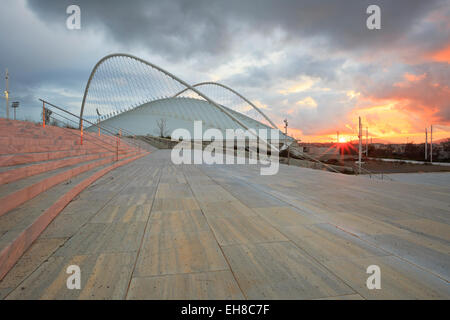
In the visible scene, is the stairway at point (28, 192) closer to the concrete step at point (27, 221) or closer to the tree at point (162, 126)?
the concrete step at point (27, 221)

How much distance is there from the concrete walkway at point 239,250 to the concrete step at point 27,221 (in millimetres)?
86

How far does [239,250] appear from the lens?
2.21 m

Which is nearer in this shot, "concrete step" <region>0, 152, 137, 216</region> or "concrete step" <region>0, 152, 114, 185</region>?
"concrete step" <region>0, 152, 137, 216</region>

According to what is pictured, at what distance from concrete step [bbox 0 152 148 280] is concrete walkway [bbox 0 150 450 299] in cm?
9

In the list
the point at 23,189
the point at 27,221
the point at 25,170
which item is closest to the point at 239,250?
the point at 27,221

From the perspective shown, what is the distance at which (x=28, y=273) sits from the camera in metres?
1.77

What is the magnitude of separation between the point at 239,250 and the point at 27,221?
2106mm

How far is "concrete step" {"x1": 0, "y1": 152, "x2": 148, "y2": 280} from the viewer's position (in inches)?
72.1

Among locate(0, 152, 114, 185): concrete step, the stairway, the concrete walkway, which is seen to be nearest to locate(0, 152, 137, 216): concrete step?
the stairway

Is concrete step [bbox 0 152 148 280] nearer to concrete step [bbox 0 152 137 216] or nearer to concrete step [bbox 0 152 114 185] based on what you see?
concrete step [bbox 0 152 137 216]

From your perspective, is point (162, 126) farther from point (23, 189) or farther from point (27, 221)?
point (27, 221)

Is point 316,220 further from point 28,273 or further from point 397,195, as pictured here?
point 28,273

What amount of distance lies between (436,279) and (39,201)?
4187mm
